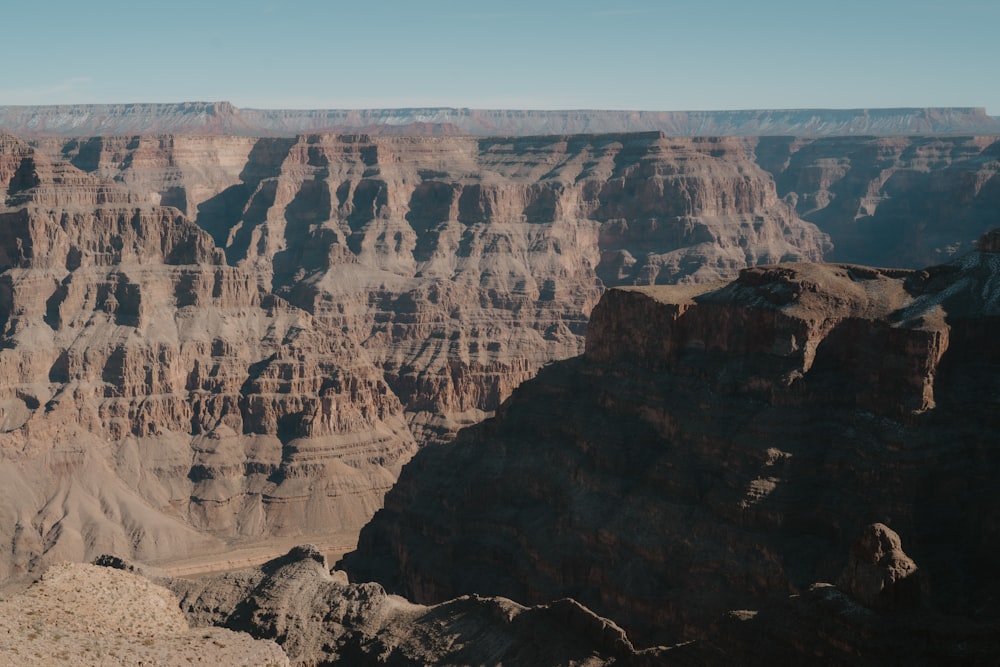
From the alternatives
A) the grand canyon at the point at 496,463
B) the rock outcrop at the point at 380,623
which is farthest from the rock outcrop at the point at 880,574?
the rock outcrop at the point at 380,623

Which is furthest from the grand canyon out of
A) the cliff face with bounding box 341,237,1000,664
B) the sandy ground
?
the sandy ground

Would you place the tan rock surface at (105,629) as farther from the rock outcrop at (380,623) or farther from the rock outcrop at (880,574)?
the rock outcrop at (880,574)

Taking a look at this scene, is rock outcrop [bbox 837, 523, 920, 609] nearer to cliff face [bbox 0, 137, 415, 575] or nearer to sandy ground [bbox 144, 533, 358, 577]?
sandy ground [bbox 144, 533, 358, 577]

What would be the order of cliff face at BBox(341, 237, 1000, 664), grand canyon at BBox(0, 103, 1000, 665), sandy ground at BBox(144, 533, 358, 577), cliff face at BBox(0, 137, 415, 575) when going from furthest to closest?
cliff face at BBox(0, 137, 415, 575) < sandy ground at BBox(144, 533, 358, 577) < cliff face at BBox(341, 237, 1000, 664) < grand canyon at BBox(0, 103, 1000, 665)

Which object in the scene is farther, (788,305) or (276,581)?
(788,305)

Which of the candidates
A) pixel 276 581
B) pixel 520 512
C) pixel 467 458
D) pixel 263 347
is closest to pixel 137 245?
pixel 263 347

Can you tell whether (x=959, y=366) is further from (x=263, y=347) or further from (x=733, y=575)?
(x=263, y=347)

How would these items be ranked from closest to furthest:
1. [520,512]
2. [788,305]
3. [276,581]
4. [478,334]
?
[276,581] → [788,305] → [520,512] → [478,334]
